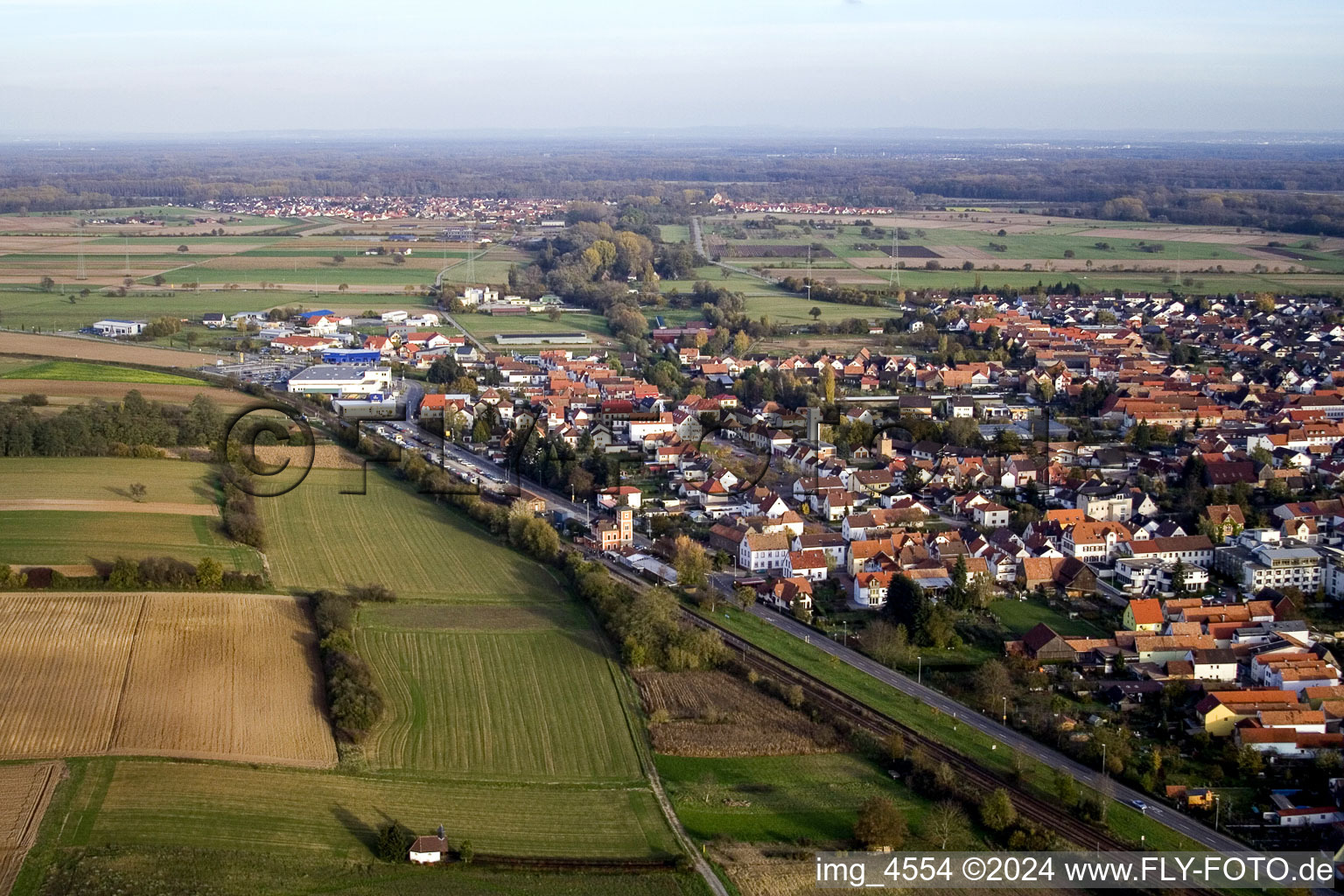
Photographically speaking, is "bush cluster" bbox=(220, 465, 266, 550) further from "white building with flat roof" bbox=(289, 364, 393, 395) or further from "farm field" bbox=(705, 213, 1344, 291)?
"farm field" bbox=(705, 213, 1344, 291)

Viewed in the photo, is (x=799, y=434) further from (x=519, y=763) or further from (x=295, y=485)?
(x=519, y=763)

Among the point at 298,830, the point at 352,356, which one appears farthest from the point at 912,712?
the point at 352,356

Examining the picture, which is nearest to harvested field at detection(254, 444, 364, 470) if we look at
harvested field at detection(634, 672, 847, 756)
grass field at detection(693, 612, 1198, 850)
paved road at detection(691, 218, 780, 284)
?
grass field at detection(693, 612, 1198, 850)

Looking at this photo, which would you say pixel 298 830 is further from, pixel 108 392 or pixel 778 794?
pixel 108 392

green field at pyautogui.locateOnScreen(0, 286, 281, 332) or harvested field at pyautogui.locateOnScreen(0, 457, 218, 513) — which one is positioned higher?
green field at pyautogui.locateOnScreen(0, 286, 281, 332)

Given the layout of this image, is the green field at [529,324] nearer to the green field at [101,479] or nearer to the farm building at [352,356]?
the farm building at [352,356]

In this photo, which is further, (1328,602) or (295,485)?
(295,485)

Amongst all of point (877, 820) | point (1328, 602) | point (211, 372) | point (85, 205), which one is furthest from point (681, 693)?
point (85, 205)

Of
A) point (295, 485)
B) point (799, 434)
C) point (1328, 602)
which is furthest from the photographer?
point (799, 434)
